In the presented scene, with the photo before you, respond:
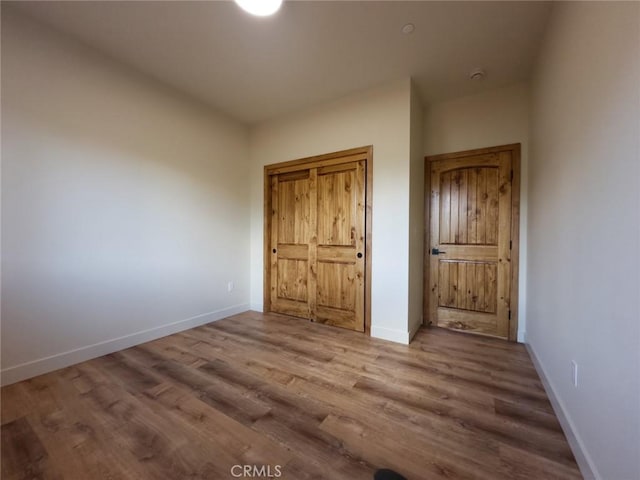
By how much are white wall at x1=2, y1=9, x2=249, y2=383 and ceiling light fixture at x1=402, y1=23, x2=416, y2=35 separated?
241cm

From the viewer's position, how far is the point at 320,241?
10.7 ft

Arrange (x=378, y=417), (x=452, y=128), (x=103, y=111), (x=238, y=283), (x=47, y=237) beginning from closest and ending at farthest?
(x=378, y=417) → (x=47, y=237) → (x=103, y=111) → (x=452, y=128) → (x=238, y=283)

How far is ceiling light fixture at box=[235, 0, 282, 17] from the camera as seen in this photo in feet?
5.43

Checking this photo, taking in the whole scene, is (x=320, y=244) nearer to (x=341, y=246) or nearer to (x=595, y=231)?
(x=341, y=246)

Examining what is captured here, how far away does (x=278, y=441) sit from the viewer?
53.4 inches

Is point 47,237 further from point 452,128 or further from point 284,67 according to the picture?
point 452,128

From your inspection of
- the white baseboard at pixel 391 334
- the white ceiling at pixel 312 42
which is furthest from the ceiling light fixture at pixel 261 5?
the white baseboard at pixel 391 334

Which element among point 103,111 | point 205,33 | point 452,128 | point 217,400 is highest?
point 205,33

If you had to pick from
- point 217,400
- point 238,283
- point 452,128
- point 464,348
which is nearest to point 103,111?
point 238,283

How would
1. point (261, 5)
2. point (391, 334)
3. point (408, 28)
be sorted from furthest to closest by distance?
point (391, 334), point (408, 28), point (261, 5)

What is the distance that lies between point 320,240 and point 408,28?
220cm

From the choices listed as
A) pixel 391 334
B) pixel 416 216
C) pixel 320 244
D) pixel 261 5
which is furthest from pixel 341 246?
pixel 261 5

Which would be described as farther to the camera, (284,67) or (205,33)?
(284,67)

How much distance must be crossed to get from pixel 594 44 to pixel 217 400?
9.38 feet
